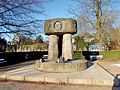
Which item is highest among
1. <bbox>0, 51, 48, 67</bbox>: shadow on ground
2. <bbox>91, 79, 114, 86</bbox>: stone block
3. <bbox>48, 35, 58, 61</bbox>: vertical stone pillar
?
<bbox>48, 35, 58, 61</bbox>: vertical stone pillar

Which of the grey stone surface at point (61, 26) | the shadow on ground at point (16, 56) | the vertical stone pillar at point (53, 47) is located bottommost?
the shadow on ground at point (16, 56)

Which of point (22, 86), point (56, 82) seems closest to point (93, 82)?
point (56, 82)

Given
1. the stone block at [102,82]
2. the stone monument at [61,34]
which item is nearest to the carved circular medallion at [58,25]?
the stone monument at [61,34]

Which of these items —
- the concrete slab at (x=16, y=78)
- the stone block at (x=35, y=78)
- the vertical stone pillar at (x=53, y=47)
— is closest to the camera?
the stone block at (x=35, y=78)

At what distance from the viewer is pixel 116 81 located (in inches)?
317

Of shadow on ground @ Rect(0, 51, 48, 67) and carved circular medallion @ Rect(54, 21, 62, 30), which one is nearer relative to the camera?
carved circular medallion @ Rect(54, 21, 62, 30)

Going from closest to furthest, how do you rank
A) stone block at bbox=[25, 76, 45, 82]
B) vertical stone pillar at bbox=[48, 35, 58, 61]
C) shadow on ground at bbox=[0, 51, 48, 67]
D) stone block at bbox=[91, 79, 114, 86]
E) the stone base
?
stone block at bbox=[91, 79, 114, 86], stone block at bbox=[25, 76, 45, 82], the stone base, vertical stone pillar at bbox=[48, 35, 58, 61], shadow on ground at bbox=[0, 51, 48, 67]

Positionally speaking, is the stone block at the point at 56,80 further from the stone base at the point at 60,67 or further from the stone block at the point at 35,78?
the stone base at the point at 60,67

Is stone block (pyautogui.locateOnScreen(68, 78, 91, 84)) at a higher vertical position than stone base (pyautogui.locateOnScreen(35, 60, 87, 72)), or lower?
lower

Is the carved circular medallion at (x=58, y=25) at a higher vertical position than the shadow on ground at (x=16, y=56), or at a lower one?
higher

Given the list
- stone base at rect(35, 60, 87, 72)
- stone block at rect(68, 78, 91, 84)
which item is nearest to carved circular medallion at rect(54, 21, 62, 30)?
stone base at rect(35, 60, 87, 72)

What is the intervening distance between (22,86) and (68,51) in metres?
6.09

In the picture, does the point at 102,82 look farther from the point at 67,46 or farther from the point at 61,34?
the point at 61,34

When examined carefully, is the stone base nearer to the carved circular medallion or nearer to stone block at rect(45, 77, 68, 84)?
stone block at rect(45, 77, 68, 84)
